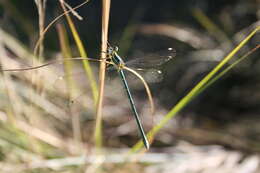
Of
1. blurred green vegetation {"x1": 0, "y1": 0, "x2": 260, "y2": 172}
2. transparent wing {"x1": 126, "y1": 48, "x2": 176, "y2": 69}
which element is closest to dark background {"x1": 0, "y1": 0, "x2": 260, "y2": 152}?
blurred green vegetation {"x1": 0, "y1": 0, "x2": 260, "y2": 172}

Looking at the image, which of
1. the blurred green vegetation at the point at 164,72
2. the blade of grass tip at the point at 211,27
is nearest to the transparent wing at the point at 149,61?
the blurred green vegetation at the point at 164,72

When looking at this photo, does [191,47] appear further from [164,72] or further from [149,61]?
[149,61]

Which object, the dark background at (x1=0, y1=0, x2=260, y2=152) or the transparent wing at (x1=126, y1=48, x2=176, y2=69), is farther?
the dark background at (x1=0, y1=0, x2=260, y2=152)

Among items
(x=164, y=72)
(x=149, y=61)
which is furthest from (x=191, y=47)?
(x=149, y=61)

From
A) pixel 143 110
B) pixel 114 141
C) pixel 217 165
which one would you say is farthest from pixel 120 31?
pixel 217 165

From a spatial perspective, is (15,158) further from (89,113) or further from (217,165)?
(217,165)

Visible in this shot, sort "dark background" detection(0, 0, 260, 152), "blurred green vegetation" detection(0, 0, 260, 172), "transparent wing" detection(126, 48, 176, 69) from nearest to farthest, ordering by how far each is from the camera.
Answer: "transparent wing" detection(126, 48, 176, 69) → "blurred green vegetation" detection(0, 0, 260, 172) → "dark background" detection(0, 0, 260, 152)

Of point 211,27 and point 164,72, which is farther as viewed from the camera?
point 211,27

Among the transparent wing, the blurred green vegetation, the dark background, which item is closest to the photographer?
the transparent wing

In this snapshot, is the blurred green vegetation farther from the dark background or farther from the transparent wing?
the transparent wing

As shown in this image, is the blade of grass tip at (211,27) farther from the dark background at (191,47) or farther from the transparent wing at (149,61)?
the transparent wing at (149,61)

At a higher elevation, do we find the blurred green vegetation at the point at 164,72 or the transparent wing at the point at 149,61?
the blurred green vegetation at the point at 164,72
